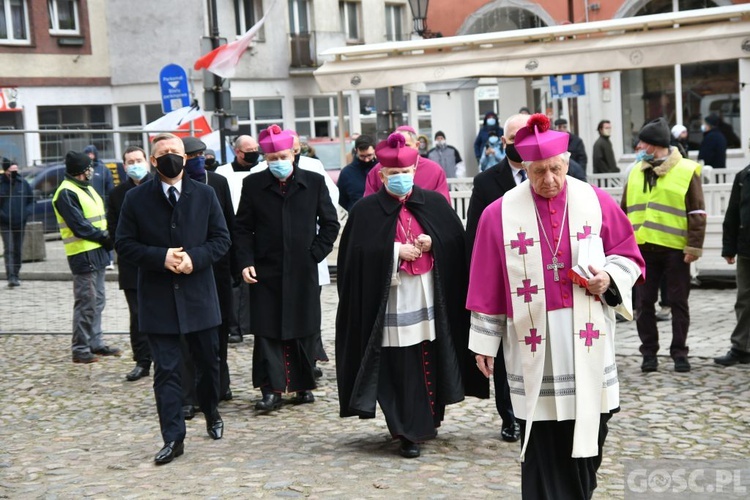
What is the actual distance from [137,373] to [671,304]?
14.7 feet

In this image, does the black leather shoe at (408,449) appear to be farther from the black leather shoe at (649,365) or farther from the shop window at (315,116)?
the shop window at (315,116)

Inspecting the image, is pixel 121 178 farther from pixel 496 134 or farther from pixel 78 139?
pixel 496 134

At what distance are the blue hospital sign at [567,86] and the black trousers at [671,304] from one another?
1068 centimetres

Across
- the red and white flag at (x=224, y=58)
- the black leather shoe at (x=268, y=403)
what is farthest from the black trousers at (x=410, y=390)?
the red and white flag at (x=224, y=58)

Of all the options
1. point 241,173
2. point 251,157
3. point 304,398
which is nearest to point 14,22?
point 241,173

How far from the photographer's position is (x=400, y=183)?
7.48m

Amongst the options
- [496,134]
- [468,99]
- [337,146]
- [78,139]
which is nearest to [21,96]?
[337,146]

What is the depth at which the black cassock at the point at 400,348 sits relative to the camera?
24.6 feet

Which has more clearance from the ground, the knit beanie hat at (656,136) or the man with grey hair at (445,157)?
the knit beanie hat at (656,136)

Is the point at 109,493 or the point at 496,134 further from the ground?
the point at 496,134

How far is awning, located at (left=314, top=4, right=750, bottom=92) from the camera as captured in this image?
14.9m

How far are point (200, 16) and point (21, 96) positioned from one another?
6.25 metres

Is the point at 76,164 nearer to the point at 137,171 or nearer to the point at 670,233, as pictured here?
the point at 137,171

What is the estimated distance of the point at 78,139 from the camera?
550 inches
